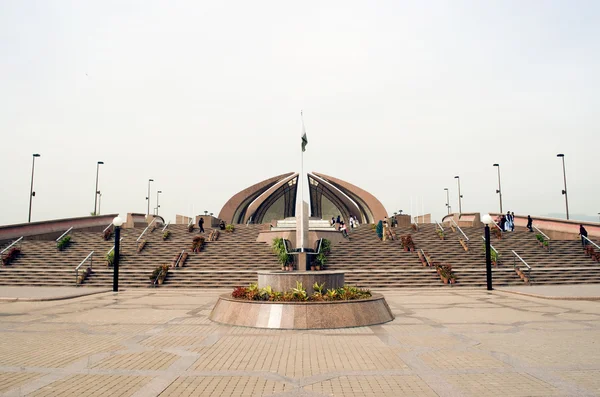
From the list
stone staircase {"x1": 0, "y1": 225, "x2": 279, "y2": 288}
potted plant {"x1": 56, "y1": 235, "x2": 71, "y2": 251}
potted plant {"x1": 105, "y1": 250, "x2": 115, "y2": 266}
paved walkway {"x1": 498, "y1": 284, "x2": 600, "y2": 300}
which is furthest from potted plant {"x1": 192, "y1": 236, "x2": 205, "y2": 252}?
paved walkway {"x1": 498, "y1": 284, "x2": 600, "y2": 300}

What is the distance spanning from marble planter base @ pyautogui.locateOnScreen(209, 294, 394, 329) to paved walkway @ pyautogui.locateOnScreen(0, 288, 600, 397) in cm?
26

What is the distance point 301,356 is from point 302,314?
2.02 metres

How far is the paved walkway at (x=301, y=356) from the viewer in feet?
14.4

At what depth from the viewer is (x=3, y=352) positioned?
6012mm

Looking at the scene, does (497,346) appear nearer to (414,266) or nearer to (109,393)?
(109,393)

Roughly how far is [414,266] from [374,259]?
5.94ft

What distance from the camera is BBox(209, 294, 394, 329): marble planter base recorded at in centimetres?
770

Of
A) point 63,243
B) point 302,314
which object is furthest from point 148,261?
point 302,314

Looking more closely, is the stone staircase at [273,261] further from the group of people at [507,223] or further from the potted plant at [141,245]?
the group of people at [507,223]

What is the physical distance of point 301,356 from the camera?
571cm

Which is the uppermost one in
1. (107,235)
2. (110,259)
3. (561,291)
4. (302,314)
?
(107,235)

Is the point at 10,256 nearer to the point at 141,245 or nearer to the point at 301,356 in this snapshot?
the point at 141,245

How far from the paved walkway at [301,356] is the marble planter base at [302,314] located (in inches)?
10.4

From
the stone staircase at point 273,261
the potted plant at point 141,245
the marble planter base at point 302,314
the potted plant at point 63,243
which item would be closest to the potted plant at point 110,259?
the stone staircase at point 273,261
